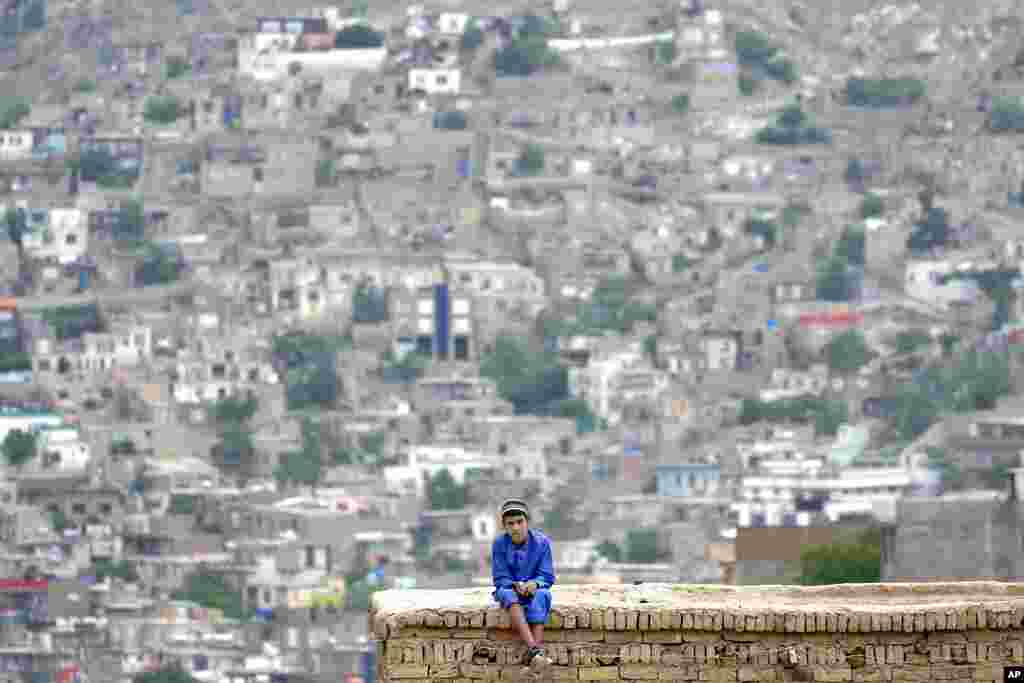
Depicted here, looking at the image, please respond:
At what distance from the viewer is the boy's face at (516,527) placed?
1433cm

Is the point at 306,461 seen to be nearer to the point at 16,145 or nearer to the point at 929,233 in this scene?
the point at 929,233

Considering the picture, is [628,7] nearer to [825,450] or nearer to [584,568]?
[825,450]

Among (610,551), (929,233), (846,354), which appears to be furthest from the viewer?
(929,233)

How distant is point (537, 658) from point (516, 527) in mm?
365

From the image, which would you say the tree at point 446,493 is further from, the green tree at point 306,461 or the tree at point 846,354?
the tree at point 846,354

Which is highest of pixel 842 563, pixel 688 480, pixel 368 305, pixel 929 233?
pixel 842 563

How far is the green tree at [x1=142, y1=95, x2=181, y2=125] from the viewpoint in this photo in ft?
435

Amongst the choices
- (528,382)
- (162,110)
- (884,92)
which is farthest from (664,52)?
(528,382)

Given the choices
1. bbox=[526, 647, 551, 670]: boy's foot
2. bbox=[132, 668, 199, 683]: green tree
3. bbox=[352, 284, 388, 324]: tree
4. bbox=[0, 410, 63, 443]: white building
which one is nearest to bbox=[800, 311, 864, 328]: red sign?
bbox=[352, 284, 388, 324]: tree

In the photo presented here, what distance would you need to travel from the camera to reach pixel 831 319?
4471 inches

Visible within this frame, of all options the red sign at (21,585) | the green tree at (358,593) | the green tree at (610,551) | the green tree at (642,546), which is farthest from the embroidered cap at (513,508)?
the green tree at (642,546)

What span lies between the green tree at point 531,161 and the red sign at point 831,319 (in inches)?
487

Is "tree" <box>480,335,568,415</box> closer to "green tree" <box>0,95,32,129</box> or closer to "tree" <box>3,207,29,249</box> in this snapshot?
"tree" <box>3,207,29,249</box>

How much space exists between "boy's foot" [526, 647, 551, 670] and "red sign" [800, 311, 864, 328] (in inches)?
3900
